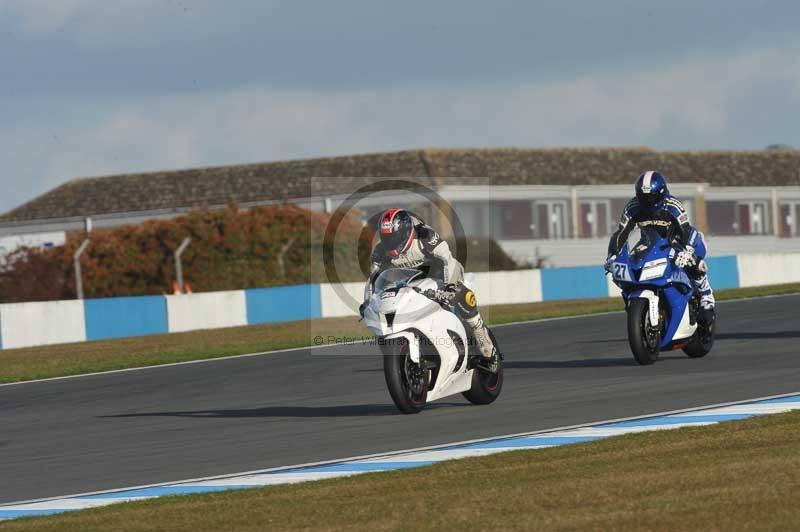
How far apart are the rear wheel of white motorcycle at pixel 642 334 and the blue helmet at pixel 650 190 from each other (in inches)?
45.8

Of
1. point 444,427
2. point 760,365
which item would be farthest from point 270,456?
point 760,365

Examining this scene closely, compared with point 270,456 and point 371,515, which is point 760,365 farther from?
point 371,515

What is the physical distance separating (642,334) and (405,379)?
4.25m

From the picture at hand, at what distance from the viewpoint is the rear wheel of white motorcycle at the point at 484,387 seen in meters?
13.5

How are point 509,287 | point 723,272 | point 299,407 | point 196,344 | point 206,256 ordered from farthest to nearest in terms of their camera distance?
point 206,256, point 723,272, point 509,287, point 196,344, point 299,407

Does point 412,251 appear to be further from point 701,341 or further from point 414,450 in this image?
point 701,341

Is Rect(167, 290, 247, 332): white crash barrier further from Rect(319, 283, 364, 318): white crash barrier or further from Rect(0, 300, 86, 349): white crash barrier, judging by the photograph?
Rect(0, 300, 86, 349): white crash barrier

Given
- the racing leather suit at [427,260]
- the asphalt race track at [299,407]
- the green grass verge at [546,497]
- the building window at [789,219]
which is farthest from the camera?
the building window at [789,219]

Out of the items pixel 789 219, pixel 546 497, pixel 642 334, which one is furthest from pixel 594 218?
pixel 546 497

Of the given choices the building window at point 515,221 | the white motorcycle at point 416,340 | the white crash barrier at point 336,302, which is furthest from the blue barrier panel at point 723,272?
the white motorcycle at point 416,340

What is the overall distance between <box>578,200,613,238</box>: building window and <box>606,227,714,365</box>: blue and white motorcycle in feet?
169

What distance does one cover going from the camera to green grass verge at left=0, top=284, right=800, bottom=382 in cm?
2420

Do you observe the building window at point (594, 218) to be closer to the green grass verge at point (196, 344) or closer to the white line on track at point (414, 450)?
the green grass verge at point (196, 344)

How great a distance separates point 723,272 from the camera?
43844mm
